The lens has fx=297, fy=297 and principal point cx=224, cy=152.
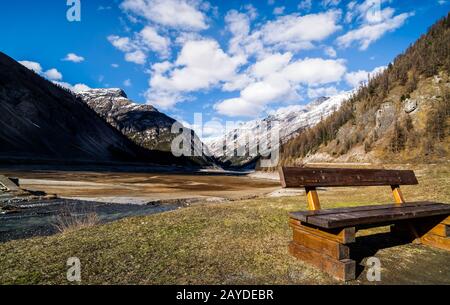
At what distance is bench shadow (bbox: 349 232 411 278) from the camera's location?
709cm

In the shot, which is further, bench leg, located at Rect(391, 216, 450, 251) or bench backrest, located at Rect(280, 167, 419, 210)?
bench leg, located at Rect(391, 216, 450, 251)

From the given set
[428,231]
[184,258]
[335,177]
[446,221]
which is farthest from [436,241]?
[184,258]

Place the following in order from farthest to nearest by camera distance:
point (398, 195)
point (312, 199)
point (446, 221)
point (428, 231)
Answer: point (398, 195) → point (428, 231) → point (446, 221) → point (312, 199)

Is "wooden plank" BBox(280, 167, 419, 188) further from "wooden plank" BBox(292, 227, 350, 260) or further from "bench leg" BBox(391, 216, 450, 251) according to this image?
"bench leg" BBox(391, 216, 450, 251)

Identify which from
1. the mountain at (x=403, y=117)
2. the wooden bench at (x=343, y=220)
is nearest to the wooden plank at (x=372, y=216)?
the wooden bench at (x=343, y=220)

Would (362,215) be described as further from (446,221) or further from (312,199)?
(446,221)

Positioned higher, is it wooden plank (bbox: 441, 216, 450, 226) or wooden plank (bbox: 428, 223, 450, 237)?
wooden plank (bbox: 441, 216, 450, 226)

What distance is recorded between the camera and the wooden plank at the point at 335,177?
605 cm

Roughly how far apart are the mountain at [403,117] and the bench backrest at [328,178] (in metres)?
59.5

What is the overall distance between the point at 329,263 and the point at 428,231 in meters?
4.07

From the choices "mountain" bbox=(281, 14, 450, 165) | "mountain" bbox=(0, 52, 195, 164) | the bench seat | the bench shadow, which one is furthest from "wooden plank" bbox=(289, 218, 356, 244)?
"mountain" bbox=(0, 52, 195, 164)

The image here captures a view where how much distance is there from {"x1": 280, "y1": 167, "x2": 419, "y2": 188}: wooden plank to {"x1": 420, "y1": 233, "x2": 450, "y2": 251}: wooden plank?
1.52 meters

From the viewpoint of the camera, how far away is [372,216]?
5.75m
